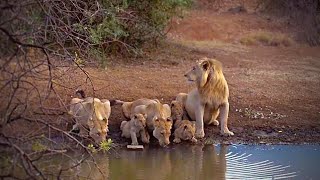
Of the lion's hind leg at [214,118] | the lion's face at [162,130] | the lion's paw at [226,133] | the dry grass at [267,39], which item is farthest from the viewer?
the dry grass at [267,39]

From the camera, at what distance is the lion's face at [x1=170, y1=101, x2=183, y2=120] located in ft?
39.5

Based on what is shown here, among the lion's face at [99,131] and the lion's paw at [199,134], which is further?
the lion's paw at [199,134]

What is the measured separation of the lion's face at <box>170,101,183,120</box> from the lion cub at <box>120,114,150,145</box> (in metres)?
0.72

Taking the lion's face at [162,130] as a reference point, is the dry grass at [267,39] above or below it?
above

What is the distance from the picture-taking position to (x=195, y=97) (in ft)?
39.2

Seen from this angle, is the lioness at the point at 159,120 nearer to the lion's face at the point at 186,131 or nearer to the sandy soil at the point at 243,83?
the lion's face at the point at 186,131

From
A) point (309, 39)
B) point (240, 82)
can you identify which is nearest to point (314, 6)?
point (309, 39)

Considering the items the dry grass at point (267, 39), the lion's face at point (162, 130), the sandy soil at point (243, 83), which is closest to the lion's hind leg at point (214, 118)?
the sandy soil at point (243, 83)

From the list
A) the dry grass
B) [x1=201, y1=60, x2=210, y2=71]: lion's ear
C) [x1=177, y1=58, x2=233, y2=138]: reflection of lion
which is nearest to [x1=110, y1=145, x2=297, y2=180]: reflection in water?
[x1=177, y1=58, x2=233, y2=138]: reflection of lion

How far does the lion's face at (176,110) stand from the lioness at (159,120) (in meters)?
0.34

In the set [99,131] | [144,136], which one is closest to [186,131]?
[144,136]

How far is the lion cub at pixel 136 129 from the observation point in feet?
37.1

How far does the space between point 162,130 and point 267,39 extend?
38.0ft

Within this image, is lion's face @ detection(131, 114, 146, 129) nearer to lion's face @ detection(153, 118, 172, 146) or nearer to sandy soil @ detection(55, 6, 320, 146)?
lion's face @ detection(153, 118, 172, 146)
